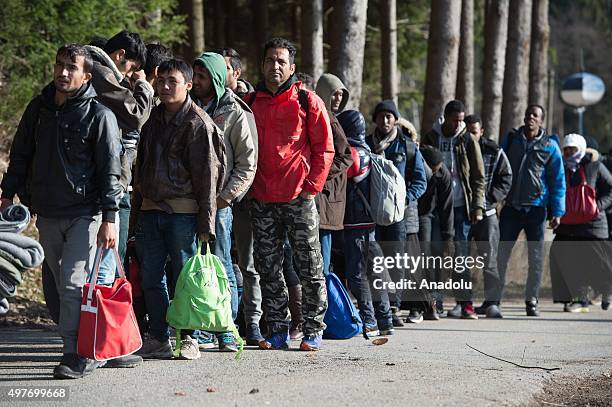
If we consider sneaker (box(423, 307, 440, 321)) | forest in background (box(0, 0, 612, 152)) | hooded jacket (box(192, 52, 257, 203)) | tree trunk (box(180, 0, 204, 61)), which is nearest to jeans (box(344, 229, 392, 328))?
sneaker (box(423, 307, 440, 321))

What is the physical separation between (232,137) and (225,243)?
0.81m

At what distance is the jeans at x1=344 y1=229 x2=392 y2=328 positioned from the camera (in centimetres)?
1060

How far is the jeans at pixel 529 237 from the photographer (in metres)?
13.7

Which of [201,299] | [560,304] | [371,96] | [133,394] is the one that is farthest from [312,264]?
[371,96]

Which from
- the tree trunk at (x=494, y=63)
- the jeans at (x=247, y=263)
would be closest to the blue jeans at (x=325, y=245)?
the jeans at (x=247, y=263)

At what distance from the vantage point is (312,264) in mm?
9195

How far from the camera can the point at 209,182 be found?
8.26m

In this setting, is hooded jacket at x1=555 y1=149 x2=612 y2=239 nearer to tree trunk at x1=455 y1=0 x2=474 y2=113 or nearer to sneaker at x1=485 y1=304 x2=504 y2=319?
sneaker at x1=485 y1=304 x2=504 y2=319

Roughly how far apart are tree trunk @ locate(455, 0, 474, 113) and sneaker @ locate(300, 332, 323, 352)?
13003 millimetres

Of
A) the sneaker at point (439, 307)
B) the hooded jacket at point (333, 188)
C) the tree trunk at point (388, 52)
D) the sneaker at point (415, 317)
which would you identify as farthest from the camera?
the tree trunk at point (388, 52)

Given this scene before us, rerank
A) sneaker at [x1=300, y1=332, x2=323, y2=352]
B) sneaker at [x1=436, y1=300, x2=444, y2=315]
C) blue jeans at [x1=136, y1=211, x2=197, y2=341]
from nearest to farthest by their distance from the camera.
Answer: blue jeans at [x1=136, y1=211, x2=197, y2=341] → sneaker at [x1=300, y1=332, x2=323, y2=352] → sneaker at [x1=436, y1=300, x2=444, y2=315]

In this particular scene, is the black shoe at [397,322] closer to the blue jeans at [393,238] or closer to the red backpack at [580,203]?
the blue jeans at [393,238]

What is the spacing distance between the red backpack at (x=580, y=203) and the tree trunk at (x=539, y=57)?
376 inches

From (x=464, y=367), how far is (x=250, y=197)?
6.95ft
